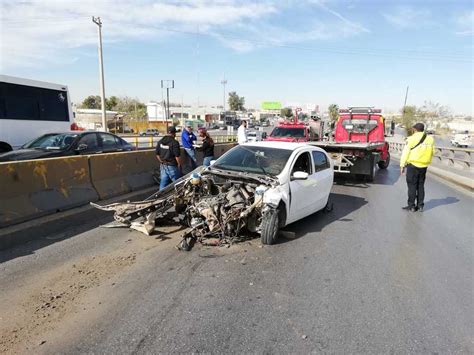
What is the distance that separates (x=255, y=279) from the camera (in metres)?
4.44

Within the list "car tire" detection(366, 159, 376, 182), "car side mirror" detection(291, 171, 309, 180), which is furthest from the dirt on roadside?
"car tire" detection(366, 159, 376, 182)

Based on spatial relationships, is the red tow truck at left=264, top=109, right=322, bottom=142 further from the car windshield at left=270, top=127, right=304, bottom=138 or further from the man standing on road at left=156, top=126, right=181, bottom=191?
the man standing on road at left=156, top=126, right=181, bottom=191

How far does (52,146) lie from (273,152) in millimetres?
5857

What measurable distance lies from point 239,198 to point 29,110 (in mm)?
10019

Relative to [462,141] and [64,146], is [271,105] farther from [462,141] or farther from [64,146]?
[64,146]

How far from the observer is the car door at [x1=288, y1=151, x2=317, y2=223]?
20.5ft

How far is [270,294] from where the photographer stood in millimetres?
4070

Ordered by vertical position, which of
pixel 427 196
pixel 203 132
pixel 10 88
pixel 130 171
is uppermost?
pixel 10 88

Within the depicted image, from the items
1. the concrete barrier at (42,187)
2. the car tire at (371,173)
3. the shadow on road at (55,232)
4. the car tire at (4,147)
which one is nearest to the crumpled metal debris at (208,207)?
the shadow on road at (55,232)

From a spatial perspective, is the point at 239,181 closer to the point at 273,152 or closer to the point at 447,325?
the point at 273,152

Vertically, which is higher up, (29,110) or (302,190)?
(29,110)

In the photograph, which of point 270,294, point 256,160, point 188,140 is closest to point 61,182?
point 256,160

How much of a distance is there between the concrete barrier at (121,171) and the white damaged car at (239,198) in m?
1.75

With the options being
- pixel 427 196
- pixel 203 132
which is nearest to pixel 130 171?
pixel 203 132
